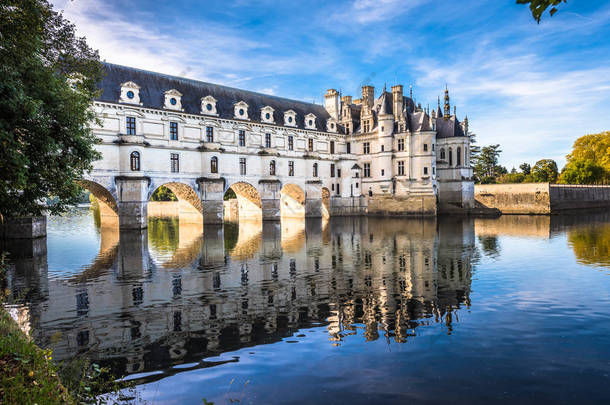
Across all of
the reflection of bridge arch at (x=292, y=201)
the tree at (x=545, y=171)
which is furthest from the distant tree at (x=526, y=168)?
the reflection of bridge arch at (x=292, y=201)

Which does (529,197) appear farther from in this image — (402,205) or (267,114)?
(267,114)

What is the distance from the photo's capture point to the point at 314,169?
175ft

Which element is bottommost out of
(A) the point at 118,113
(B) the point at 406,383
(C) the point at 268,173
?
(B) the point at 406,383

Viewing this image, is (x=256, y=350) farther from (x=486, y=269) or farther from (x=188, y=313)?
(x=486, y=269)

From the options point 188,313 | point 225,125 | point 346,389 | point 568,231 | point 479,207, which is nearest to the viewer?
point 346,389

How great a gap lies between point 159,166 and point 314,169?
21.2 metres

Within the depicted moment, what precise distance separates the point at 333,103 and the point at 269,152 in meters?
17.7

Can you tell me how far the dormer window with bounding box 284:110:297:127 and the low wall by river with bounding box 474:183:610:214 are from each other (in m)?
29.2

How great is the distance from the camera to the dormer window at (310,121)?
53.7 metres

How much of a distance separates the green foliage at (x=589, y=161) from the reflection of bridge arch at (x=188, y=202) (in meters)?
67.8

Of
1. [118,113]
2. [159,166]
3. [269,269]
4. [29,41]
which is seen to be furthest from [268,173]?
[29,41]

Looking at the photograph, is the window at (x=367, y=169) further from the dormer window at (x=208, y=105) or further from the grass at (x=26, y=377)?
the grass at (x=26, y=377)

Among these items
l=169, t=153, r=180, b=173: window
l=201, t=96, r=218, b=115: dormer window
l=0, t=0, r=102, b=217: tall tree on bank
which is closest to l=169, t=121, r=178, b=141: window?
l=169, t=153, r=180, b=173: window

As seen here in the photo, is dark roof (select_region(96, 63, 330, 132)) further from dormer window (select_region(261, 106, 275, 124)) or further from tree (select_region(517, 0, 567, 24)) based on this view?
tree (select_region(517, 0, 567, 24))
